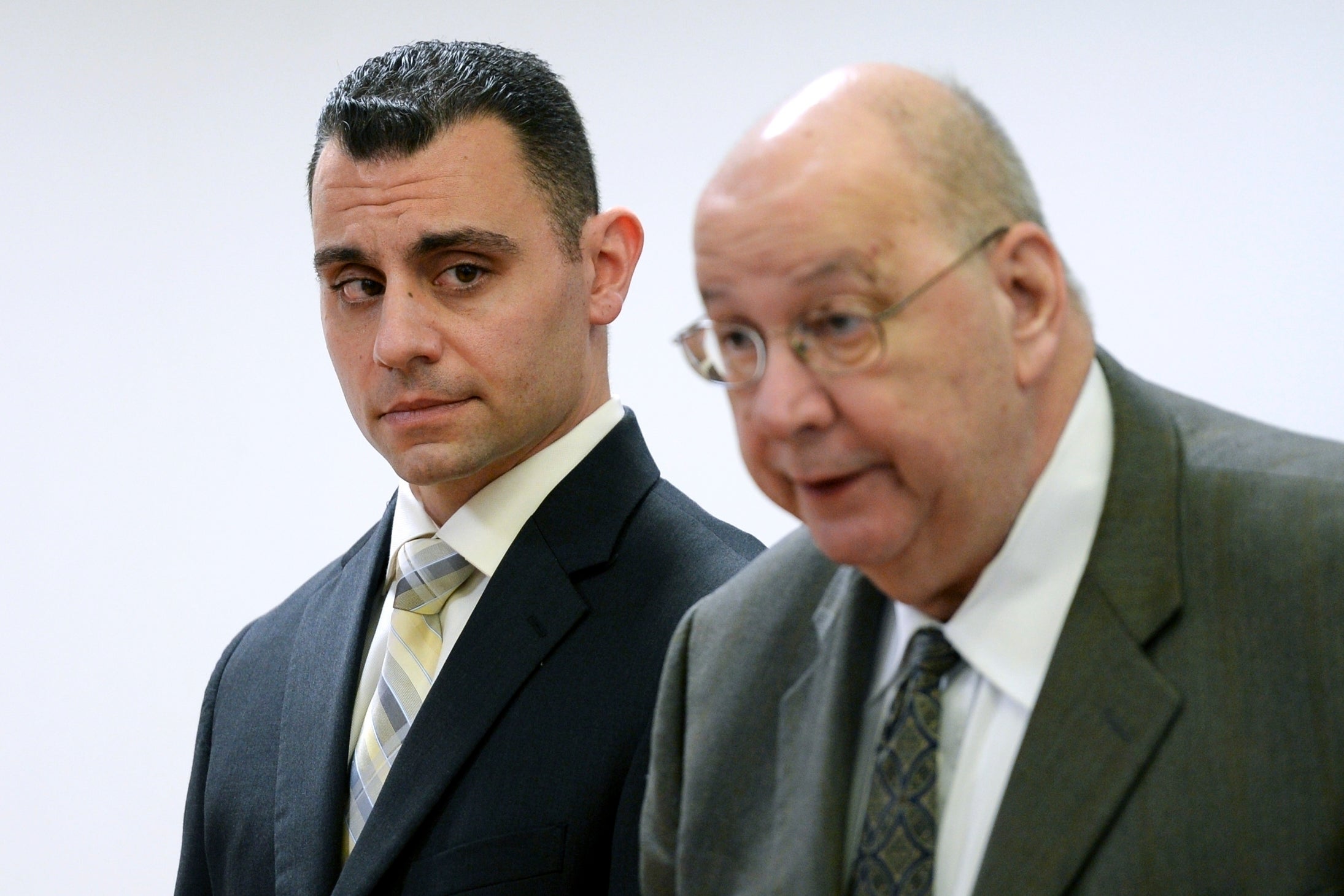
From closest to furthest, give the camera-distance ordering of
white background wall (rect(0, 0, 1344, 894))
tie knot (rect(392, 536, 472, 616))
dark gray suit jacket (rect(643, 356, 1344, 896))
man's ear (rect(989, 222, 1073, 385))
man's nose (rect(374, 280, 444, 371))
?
1. dark gray suit jacket (rect(643, 356, 1344, 896))
2. man's ear (rect(989, 222, 1073, 385))
3. man's nose (rect(374, 280, 444, 371))
4. tie knot (rect(392, 536, 472, 616))
5. white background wall (rect(0, 0, 1344, 894))

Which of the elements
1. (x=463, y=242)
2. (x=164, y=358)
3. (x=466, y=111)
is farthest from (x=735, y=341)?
(x=164, y=358)

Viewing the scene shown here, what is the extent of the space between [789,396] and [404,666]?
2.62ft

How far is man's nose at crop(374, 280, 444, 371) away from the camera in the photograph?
5.25 ft

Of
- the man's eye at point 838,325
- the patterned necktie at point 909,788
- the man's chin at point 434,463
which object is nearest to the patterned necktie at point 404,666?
the man's chin at point 434,463

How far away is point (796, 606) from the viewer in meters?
1.34

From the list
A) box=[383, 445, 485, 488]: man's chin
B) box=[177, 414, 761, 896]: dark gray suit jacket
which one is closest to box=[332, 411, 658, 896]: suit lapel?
box=[177, 414, 761, 896]: dark gray suit jacket

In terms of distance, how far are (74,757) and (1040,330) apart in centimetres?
264

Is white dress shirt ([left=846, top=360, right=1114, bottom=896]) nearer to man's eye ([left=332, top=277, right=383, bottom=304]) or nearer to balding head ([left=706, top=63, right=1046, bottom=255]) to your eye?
balding head ([left=706, top=63, right=1046, bottom=255])

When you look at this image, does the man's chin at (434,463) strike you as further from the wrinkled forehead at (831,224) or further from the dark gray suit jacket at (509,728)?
the wrinkled forehead at (831,224)

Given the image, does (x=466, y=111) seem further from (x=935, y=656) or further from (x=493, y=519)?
(x=935, y=656)

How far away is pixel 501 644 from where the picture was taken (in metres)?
1.61

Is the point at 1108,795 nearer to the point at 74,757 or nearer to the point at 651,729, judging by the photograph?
the point at 651,729

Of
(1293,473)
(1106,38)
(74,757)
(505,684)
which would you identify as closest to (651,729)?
(505,684)

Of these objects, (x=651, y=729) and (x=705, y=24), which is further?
(x=705, y=24)
